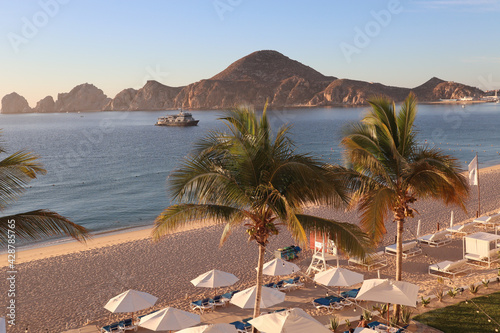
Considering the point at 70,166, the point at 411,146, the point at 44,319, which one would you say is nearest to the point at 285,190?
the point at 411,146

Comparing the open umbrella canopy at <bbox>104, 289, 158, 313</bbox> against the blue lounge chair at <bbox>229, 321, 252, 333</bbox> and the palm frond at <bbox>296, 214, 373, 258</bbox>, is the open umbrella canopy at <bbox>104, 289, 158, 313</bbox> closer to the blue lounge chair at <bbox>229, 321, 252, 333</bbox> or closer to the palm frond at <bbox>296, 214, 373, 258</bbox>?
the blue lounge chair at <bbox>229, 321, 252, 333</bbox>

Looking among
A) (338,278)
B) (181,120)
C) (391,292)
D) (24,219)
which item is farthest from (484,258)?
(181,120)

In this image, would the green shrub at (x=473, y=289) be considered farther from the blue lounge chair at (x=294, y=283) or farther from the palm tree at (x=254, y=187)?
the palm tree at (x=254, y=187)

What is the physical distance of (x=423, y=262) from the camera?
16.4 m

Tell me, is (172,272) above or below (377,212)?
below

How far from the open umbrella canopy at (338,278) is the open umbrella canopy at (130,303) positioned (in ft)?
15.5

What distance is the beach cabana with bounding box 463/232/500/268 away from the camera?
1551 cm

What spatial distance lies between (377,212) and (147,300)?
6.50 meters

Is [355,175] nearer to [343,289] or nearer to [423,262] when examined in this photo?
[343,289]

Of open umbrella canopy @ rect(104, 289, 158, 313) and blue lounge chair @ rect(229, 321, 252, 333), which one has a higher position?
open umbrella canopy @ rect(104, 289, 158, 313)

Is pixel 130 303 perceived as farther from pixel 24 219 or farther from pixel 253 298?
pixel 24 219

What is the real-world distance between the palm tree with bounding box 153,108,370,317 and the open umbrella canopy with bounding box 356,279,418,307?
2393 millimetres

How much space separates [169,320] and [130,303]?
1663 mm

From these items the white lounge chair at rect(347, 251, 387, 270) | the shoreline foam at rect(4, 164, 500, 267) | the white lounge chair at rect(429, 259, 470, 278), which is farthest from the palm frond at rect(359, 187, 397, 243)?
the shoreline foam at rect(4, 164, 500, 267)
